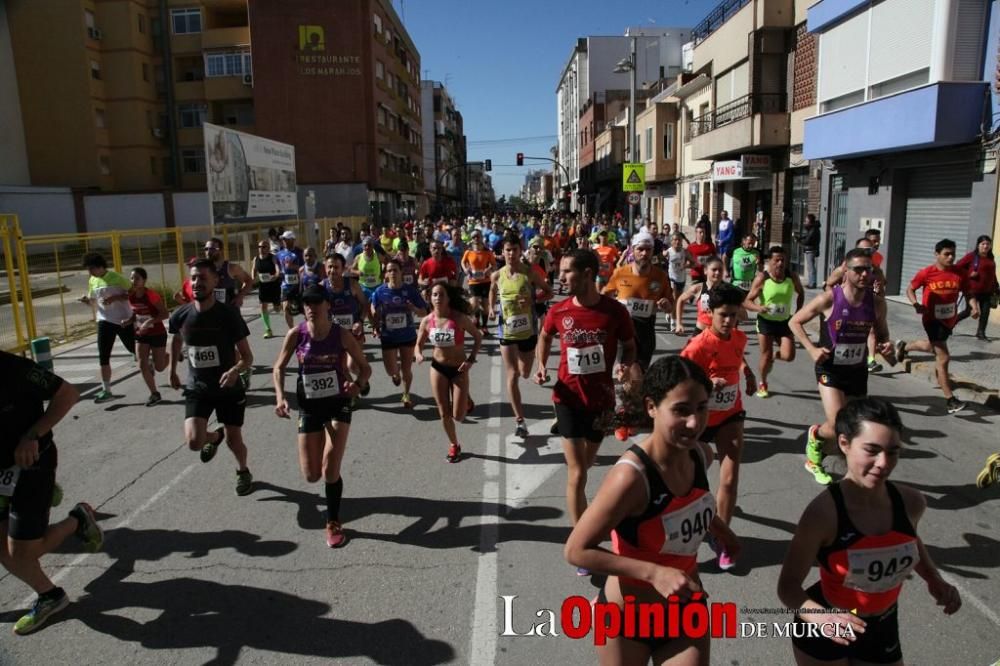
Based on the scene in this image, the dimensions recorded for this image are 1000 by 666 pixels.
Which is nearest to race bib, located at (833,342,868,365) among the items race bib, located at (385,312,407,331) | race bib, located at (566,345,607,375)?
race bib, located at (566,345,607,375)

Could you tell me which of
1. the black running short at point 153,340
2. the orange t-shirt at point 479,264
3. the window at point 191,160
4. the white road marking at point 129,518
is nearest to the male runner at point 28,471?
the white road marking at point 129,518

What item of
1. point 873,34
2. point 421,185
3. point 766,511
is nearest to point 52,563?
point 766,511

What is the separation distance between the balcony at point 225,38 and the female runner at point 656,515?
50.5 meters

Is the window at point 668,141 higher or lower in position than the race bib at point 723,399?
higher

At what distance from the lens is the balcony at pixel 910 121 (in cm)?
1358

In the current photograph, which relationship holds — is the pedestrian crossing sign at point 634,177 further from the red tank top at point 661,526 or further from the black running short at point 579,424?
the red tank top at point 661,526

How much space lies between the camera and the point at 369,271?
12.5 metres

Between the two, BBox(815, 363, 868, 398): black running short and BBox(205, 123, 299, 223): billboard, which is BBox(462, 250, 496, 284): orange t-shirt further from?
BBox(205, 123, 299, 223): billboard

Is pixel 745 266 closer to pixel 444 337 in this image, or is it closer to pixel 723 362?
pixel 444 337

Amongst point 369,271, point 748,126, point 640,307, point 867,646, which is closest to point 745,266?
point 640,307

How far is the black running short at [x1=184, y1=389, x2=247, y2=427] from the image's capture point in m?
5.97

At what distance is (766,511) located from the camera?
540 centimetres

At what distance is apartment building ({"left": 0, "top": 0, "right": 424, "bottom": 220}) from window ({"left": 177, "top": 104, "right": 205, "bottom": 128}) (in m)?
0.13

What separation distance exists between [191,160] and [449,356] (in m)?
48.3
